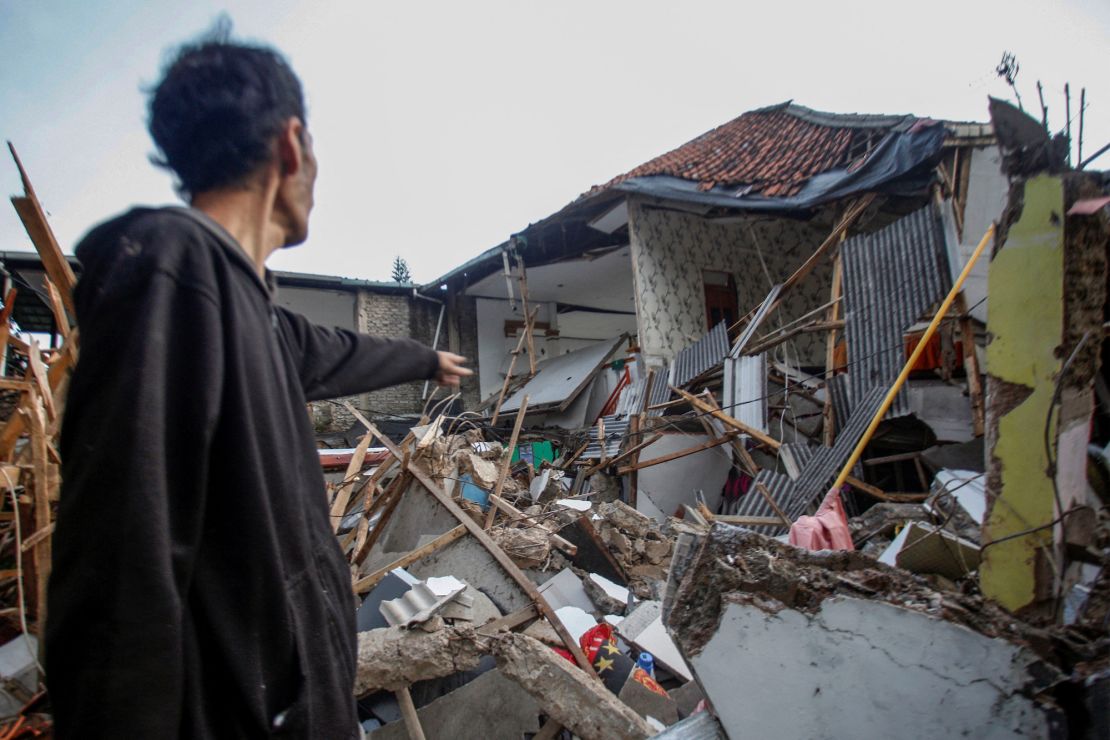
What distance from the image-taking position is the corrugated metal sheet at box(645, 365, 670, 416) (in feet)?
24.0

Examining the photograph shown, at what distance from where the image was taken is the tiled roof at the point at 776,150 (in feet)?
22.7

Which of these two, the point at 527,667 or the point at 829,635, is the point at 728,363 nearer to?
the point at 527,667

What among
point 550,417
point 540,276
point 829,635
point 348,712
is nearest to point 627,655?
point 829,635

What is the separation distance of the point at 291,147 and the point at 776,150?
909cm

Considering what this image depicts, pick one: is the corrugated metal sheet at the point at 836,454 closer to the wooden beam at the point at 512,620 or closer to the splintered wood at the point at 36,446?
the wooden beam at the point at 512,620

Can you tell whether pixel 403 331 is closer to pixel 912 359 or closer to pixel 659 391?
pixel 659 391

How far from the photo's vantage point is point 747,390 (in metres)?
6.05

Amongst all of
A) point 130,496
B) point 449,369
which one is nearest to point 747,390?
point 449,369

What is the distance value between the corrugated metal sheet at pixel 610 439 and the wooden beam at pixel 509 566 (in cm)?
354

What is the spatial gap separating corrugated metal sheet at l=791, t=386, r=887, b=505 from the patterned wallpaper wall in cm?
322

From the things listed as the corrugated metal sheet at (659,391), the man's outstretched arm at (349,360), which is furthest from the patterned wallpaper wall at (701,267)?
the man's outstretched arm at (349,360)

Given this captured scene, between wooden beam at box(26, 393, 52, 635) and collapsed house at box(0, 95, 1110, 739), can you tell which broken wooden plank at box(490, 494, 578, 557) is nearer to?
collapsed house at box(0, 95, 1110, 739)

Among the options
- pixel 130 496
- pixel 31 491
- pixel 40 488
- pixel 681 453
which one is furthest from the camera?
pixel 681 453

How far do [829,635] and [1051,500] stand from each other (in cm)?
78
